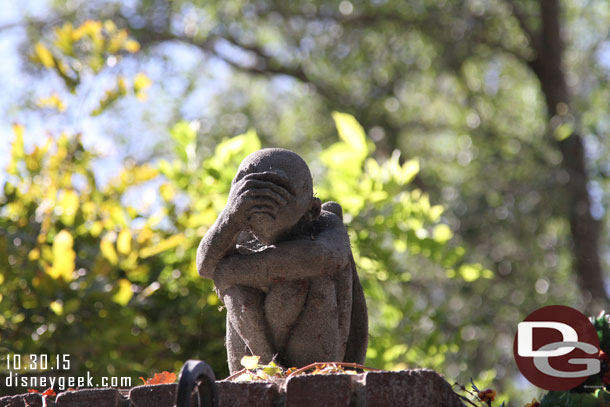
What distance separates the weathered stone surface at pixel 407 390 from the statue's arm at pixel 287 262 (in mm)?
818

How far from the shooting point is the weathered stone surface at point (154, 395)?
10.2ft

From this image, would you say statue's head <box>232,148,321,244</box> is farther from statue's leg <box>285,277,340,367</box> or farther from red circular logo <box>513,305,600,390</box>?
red circular logo <box>513,305,600,390</box>

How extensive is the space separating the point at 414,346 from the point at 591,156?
5230mm

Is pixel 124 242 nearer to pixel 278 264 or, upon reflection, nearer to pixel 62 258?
pixel 62 258

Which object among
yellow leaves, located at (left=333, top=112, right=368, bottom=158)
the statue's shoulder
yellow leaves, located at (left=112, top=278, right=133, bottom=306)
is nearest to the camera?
the statue's shoulder

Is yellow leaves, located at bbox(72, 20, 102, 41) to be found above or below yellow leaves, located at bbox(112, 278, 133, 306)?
above

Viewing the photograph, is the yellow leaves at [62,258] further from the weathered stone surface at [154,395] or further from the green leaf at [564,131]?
the green leaf at [564,131]

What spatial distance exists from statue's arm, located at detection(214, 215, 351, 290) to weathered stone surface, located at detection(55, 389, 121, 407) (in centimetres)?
81

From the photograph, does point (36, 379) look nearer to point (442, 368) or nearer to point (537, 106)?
point (442, 368)

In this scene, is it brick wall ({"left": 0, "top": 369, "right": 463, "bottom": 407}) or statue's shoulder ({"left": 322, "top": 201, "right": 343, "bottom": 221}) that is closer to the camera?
brick wall ({"left": 0, "top": 369, "right": 463, "bottom": 407})

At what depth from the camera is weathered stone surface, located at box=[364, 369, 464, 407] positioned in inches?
114

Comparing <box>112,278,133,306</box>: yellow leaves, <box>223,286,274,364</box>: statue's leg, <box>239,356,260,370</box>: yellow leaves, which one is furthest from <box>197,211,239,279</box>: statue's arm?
<box>112,278,133,306</box>: yellow leaves

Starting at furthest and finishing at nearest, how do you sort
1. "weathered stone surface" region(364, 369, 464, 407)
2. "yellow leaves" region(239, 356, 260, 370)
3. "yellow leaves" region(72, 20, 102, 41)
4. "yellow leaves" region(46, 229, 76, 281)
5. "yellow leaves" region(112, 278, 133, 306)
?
"yellow leaves" region(72, 20, 102, 41)
"yellow leaves" region(112, 278, 133, 306)
"yellow leaves" region(46, 229, 76, 281)
"yellow leaves" region(239, 356, 260, 370)
"weathered stone surface" region(364, 369, 464, 407)

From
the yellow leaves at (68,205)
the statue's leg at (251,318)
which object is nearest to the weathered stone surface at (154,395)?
the statue's leg at (251,318)
